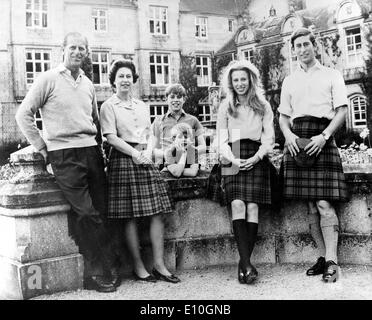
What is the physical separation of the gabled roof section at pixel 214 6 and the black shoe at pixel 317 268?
4.73 m

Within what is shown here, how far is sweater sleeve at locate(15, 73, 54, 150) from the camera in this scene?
8.50 ft

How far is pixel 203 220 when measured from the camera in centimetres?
317

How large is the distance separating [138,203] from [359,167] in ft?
5.17

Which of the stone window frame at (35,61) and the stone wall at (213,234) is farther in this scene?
the stone window frame at (35,61)

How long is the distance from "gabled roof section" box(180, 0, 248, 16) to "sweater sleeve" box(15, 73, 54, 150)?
4295mm

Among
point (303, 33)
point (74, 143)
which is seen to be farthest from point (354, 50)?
point (74, 143)

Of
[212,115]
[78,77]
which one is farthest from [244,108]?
[212,115]

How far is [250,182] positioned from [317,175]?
45cm

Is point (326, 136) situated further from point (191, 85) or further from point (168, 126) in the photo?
point (191, 85)

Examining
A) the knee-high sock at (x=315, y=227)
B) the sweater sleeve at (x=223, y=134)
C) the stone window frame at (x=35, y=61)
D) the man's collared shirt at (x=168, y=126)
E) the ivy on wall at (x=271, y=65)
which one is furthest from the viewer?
the ivy on wall at (x=271, y=65)

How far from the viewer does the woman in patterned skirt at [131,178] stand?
2.81 m

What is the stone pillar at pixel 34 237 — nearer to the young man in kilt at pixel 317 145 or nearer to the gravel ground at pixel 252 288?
the gravel ground at pixel 252 288

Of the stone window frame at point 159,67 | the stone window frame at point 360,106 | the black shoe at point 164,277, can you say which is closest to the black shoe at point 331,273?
the black shoe at point 164,277

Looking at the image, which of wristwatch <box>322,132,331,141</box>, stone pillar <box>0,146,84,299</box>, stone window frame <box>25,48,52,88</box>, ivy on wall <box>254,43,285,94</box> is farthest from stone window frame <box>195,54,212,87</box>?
stone pillar <box>0,146,84,299</box>
